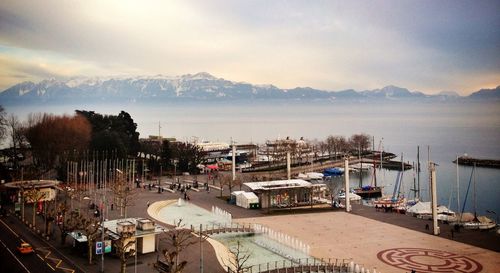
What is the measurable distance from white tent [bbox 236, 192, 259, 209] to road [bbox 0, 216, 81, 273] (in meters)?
16.1

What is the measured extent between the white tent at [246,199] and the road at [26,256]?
52.7 ft

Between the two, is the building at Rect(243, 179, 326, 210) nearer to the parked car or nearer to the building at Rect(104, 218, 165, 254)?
the building at Rect(104, 218, 165, 254)

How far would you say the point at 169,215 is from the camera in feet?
107

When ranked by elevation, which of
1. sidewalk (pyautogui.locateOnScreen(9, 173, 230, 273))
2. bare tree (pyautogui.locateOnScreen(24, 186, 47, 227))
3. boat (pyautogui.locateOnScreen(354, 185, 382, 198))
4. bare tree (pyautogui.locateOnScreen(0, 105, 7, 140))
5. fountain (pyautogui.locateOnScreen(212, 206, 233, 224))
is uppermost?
bare tree (pyautogui.locateOnScreen(0, 105, 7, 140))

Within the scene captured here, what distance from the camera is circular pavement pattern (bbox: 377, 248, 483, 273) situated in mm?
20359

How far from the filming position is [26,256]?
66.0ft

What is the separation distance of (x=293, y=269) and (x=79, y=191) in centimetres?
2167

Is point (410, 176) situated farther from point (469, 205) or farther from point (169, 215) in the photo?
point (169, 215)

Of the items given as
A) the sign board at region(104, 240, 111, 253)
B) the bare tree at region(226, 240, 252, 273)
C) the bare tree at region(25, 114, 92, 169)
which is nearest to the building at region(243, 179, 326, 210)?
the bare tree at region(226, 240, 252, 273)

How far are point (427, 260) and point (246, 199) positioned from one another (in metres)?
16.6

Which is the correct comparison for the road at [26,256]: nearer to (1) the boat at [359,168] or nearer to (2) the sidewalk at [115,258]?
(2) the sidewalk at [115,258]

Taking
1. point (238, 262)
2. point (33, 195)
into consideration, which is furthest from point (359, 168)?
point (238, 262)

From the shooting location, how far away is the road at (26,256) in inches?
724

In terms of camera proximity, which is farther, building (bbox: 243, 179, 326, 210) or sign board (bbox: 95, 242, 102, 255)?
building (bbox: 243, 179, 326, 210)
